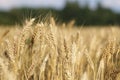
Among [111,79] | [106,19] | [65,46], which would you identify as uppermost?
[65,46]

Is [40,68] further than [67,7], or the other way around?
[67,7]

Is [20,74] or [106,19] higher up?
[20,74]

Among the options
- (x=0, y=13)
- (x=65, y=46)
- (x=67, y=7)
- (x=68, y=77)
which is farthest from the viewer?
(x=67, y=7)

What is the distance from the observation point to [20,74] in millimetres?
1342

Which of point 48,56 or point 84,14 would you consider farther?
point 84,14

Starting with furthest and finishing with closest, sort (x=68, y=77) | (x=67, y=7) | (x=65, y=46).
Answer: (x=67, y=7) < (x=65, y=46) < (x=68, y=77)

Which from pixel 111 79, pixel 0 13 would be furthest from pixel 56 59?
pixel 0 13

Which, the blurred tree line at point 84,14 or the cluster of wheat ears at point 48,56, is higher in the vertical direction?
the cluster of wheat ears at point 48,56

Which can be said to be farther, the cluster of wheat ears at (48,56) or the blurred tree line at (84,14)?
the blurred tree line at (84,14)

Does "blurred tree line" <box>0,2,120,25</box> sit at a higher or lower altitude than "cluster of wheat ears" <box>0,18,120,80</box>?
lower

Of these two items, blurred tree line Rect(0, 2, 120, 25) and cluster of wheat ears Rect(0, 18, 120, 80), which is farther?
blurred tree line Rect(0, 2, 120, 25)

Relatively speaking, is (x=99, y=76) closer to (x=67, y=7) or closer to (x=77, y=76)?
(x=77, y=76)

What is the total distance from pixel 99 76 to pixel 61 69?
0.17 m

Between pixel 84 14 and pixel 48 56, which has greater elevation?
pixel 48 56
